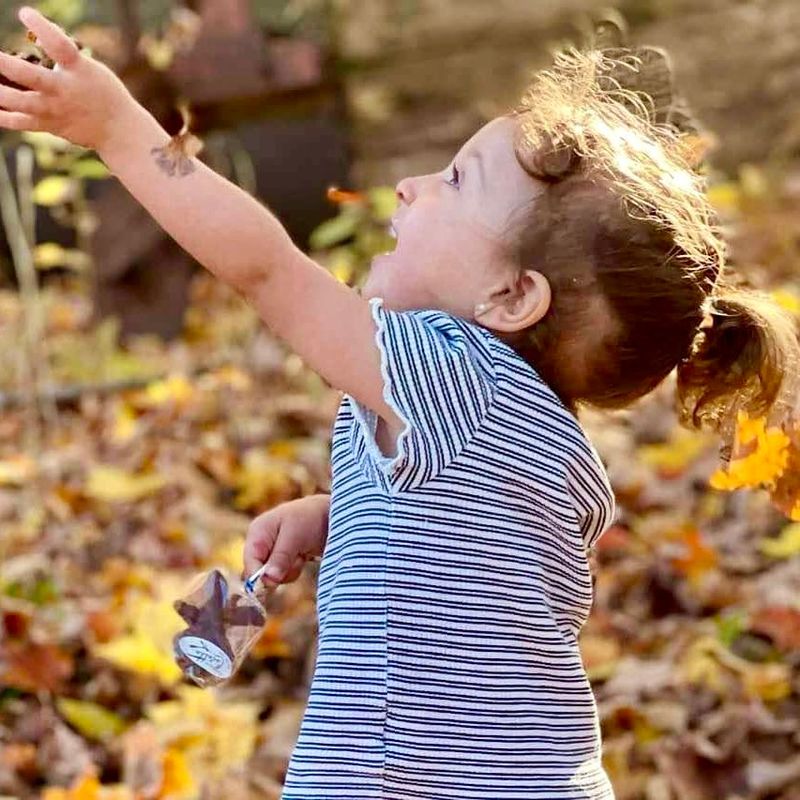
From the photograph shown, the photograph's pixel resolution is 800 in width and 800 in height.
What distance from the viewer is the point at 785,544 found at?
2.58 metres

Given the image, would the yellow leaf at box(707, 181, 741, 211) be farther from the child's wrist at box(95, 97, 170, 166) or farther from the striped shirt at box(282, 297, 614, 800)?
the child's wrist at box(95, 97, 170, 166)

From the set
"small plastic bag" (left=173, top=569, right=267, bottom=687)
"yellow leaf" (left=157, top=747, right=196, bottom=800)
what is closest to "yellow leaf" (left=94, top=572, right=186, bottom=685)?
"yellow leaf" (left=157, top=747, right=196, bottom=800)

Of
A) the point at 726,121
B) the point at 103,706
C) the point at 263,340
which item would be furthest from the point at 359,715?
the point at 726,121

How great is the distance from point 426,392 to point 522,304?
0.50 ft

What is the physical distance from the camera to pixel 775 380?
1627 millimetres

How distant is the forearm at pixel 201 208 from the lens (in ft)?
4.43

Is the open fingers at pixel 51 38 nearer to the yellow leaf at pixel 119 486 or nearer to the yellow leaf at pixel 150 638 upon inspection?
the yellow leaf at pixel 150 638

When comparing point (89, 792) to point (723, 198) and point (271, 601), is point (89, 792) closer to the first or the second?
point (271, 601)

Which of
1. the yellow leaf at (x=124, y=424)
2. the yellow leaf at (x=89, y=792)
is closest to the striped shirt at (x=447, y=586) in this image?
the yellow leaf at (x=89, y=792)

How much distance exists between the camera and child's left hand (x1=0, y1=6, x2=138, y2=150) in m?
Answer: 1.29

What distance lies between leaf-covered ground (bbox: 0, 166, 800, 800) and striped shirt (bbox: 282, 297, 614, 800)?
1.38ft

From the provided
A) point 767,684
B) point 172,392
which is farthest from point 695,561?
point 172,392

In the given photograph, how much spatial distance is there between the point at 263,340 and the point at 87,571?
147 centimetres

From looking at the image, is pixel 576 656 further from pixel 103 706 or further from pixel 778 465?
pixel 103 706
